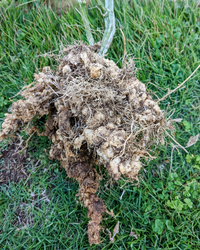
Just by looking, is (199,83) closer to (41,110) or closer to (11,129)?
(41,110)

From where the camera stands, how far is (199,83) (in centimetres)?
181

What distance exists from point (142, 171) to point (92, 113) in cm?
69

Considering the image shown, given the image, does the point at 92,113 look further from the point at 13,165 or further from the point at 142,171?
the point at 13,165

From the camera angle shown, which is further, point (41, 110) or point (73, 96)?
point (41, 110)

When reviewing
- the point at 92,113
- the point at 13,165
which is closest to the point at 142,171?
the point at 92,113

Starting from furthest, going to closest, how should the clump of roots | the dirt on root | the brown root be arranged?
the dirt on root < the brown root < the clump of roots

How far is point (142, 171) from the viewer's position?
5.25 ft

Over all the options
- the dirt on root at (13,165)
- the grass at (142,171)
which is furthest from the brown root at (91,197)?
the dirt on root at (13,165)

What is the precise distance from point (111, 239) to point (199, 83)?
147 centimetres

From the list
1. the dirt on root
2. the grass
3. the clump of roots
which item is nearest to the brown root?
the clump of roots

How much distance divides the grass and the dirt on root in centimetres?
5

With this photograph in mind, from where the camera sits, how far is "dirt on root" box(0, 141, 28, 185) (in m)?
1.63

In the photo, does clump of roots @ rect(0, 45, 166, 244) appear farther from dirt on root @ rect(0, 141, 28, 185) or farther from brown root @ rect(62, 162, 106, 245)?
dirt on root @ rect(0, 141, 28, 185)

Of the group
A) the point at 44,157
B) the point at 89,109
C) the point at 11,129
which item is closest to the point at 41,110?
the point at 11,129
